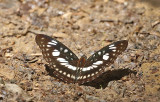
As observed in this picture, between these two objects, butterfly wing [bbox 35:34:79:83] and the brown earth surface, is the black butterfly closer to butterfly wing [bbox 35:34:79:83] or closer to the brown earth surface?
butterfly wing [bbox 35:34:79:83]

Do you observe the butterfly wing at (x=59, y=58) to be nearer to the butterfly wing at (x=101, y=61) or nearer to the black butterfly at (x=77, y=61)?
the black butterfly at (x=77, y=61)

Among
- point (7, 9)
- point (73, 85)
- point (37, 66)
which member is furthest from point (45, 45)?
point (7, 9)

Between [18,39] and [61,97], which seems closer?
[61,97]

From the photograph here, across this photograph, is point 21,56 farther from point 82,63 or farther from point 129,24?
point 129,24

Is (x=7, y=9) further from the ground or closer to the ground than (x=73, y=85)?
further from the ground

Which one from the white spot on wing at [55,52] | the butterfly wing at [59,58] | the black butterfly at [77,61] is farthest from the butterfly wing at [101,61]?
the white spot on wing at [55,52]

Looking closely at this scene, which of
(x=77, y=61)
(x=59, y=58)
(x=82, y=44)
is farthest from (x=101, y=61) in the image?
(x=82, y=44)
